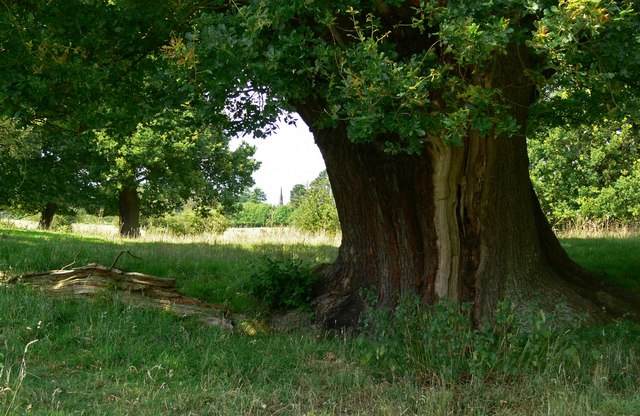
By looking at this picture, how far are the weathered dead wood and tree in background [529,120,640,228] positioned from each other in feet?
69.1

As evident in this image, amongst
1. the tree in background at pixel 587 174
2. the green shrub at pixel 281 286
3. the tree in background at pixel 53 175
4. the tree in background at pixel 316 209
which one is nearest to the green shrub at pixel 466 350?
the green shrub at pixel 281 286

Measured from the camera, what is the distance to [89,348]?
19.8ft

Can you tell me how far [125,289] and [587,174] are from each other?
24.4 m

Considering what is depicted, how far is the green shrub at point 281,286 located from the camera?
27.8ft

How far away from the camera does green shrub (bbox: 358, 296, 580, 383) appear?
5.07 metres

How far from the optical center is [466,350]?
5.51 metres

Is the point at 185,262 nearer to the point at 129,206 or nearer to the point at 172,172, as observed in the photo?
the point at 172,172

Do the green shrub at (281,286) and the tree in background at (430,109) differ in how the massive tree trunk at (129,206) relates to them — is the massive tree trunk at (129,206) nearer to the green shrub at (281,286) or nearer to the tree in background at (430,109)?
the green shrub at (281,286)

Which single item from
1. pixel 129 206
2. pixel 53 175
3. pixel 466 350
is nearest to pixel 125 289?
pixel 466 350

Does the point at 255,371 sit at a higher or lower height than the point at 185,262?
lower

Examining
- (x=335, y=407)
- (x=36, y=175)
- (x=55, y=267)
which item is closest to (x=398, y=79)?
(x=335, y=407)

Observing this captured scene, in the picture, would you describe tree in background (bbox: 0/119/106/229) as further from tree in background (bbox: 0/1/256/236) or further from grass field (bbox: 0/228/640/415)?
grass field (bbox: 0/228/640/415)

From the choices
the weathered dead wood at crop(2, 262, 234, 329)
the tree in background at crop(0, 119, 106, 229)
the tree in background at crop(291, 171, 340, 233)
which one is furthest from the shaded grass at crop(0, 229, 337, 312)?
the tree in background at crop(291, 171, 340, 233)

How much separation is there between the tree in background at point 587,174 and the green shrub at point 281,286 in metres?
19.9
